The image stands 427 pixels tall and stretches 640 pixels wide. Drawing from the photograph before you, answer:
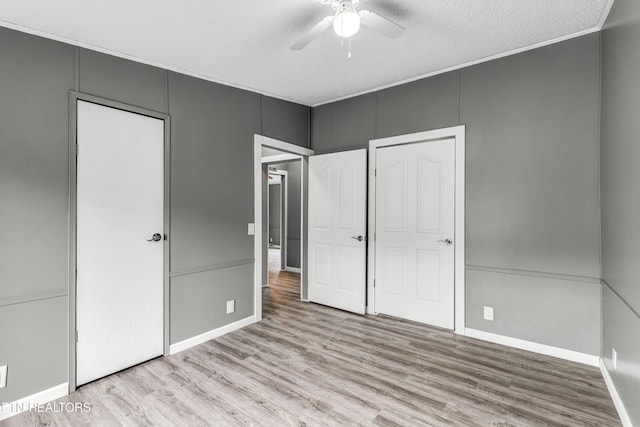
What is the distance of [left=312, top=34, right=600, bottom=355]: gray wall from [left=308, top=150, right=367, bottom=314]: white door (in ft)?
3.61

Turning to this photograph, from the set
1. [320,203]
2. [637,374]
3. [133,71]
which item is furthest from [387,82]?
[637,374]

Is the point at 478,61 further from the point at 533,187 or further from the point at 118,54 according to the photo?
the point at 118,54

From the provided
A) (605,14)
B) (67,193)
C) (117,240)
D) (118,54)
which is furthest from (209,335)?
(605,14)

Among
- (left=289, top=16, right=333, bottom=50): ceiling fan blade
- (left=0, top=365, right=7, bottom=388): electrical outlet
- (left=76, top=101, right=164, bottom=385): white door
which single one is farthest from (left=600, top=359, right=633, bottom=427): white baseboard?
(left=0, top=365, right=7, bottom=388): electrical outlet

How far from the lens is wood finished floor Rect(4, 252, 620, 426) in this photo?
2.00 meters

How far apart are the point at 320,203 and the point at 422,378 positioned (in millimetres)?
2399

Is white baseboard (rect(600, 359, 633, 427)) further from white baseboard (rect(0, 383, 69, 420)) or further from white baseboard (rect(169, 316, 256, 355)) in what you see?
white baseboard (rect(0, 383, 69, 420))

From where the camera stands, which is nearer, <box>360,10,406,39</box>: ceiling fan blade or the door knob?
<box>360,10,406,39</box>: ceiling fan blade

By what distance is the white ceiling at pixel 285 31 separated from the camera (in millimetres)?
2141

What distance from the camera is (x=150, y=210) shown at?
2764 mm

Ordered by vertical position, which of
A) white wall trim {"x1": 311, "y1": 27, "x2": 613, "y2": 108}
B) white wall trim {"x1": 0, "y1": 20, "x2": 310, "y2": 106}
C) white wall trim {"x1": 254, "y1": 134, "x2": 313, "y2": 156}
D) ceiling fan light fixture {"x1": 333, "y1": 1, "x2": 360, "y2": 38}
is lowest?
white wall trim {"x1": 254, "y1": 134, "x2": 313, "y2": 156}

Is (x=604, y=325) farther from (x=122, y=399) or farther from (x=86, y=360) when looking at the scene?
(x=86, y=360)

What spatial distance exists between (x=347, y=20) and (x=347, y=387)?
242cm

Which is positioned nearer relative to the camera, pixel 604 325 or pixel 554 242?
pixel 604 325
